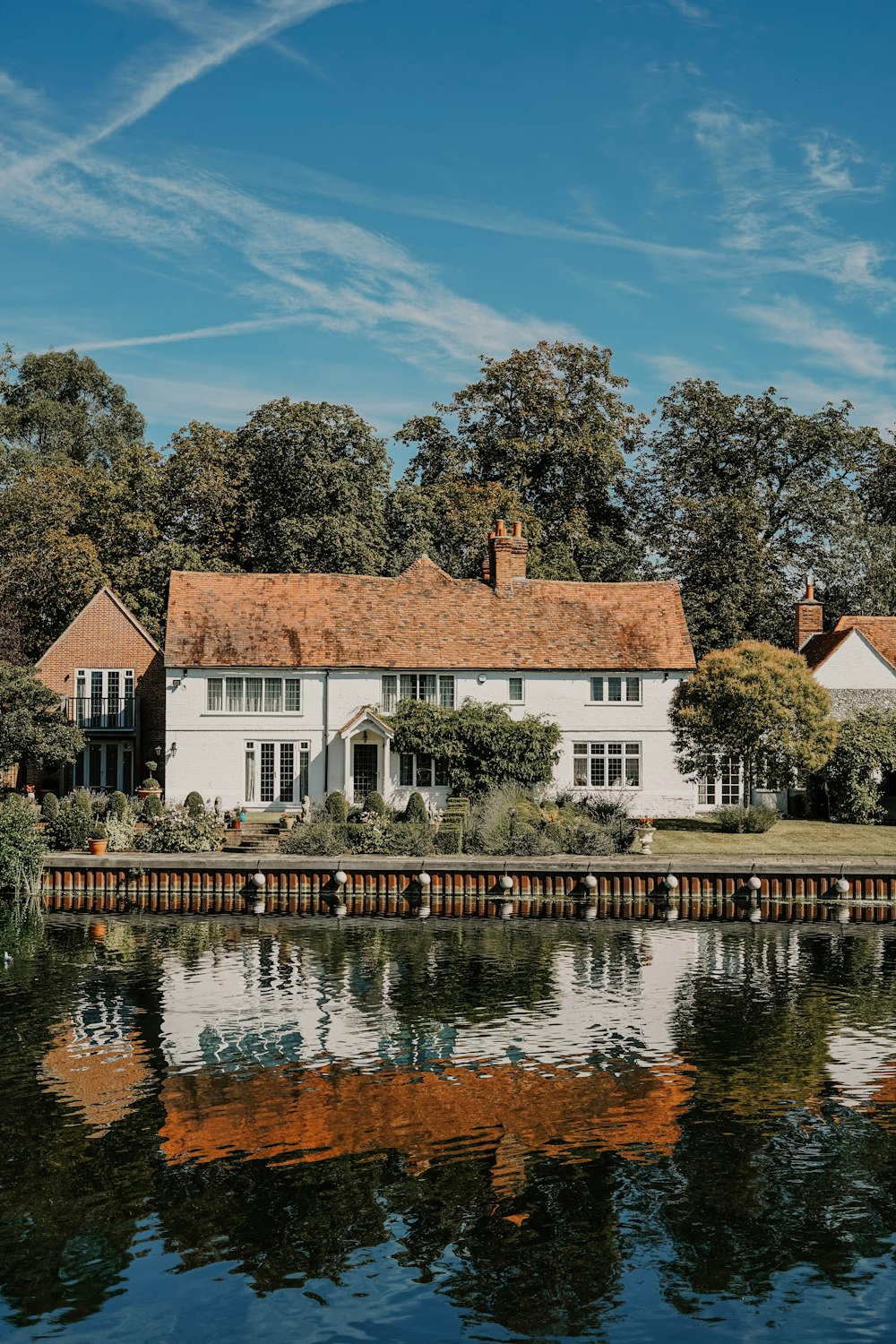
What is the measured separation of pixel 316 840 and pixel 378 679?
9276 millimetres

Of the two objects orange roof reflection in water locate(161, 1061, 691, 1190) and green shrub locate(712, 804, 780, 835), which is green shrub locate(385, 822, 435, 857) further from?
orange roof reflection in water locate(161, 1061, 691, 1190)

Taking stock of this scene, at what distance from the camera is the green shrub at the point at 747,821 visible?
44.0m

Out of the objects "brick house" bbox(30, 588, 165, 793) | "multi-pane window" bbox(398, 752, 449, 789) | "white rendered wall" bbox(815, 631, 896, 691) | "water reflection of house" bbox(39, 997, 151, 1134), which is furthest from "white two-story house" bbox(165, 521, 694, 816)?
"water reflection of house" bbox(39, 997, 151, 1134)

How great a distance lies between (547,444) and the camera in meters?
63.8

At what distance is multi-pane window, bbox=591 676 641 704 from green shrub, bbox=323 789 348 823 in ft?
35.9

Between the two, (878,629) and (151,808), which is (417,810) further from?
(878,629)

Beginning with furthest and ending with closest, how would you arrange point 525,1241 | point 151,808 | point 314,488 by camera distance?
point 314,488, point 151,808, point 525,1241

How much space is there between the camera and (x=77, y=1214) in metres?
14.9

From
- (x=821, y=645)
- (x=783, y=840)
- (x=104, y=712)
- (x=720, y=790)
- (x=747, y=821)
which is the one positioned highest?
(x=821, y=645)

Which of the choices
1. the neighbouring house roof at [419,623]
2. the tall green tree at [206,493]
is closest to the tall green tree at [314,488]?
the tall green tree at [206,493]

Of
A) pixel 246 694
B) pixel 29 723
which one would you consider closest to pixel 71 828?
pixel 29 723

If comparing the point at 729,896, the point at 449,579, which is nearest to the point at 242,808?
the point at 449,579

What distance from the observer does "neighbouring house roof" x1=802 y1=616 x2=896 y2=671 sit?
52.6 meters

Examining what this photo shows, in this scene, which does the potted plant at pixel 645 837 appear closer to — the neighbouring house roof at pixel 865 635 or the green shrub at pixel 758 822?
the green shrub at pixel 758 822
